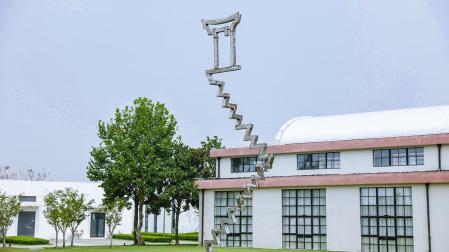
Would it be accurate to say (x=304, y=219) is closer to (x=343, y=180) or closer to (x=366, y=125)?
(x=343, y=180)

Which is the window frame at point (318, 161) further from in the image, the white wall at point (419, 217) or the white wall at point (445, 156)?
the white wall at point (445, 156)

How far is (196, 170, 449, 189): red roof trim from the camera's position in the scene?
101ft

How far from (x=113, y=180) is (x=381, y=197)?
643 inches

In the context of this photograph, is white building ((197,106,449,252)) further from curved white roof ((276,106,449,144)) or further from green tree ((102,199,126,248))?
green tree ((102,199,126,248))

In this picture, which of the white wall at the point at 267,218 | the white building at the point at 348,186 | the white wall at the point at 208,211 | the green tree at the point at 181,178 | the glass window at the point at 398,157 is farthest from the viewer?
the green tree at the point at 181,178

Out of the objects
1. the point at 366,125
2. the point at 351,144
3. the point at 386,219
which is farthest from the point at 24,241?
the point at 386,219

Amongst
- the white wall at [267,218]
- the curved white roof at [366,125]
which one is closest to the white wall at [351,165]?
the curved white roof at [366,125]

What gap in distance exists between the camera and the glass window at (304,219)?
34.5 meters

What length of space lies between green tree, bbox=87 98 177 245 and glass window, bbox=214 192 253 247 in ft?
13.8

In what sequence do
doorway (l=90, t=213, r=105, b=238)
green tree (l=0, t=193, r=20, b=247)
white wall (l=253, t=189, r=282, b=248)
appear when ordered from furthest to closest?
doorway (l=90, t=213, r=105, b=238) < green tree (l=0, t=193, r=20, b=247) < white wall (l=253, t=189, r=282, b=248)

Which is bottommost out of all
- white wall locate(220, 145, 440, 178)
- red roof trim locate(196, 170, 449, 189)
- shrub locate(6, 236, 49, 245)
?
shrub locate(6, 236, 49, 245)

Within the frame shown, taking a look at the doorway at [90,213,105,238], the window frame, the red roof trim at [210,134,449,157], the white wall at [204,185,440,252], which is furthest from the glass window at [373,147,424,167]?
the doorway at [90,213,105,238]

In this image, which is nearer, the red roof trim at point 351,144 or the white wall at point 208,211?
the red roof trim at point 351,144

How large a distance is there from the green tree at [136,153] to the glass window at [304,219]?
859cm
